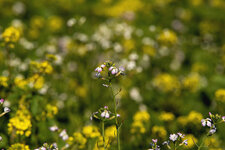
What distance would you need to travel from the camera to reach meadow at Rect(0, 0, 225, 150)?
8.61 ft

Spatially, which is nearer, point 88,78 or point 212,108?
point 212,108

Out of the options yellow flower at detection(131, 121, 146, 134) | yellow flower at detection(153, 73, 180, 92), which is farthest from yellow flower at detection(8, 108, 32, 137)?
yellow flower at detection(153, 73, 180, 92)

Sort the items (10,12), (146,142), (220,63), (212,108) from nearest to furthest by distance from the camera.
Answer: (146,142)
(212,108)
(220,63)
(10,12)

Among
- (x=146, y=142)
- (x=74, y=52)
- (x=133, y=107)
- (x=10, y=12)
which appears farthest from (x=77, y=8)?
(x=146, y=142)

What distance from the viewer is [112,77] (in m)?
1.95

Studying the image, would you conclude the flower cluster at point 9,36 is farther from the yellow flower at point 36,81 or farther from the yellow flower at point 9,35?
the yellow flower at point 36,81

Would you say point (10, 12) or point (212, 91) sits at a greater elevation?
point (10, 12)

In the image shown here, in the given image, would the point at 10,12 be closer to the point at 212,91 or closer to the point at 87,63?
the point at 87,63

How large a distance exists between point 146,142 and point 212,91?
174cm

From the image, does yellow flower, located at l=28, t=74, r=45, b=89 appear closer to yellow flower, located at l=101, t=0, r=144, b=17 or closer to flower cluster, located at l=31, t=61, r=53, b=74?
flower cluster, located at l=31, t=61, r=53, b=74

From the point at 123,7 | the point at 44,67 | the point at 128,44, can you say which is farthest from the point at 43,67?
the point at 123,7

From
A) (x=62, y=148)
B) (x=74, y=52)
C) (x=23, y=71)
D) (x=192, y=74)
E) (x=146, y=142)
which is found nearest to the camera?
(x=62, y=148)

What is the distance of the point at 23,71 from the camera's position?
433 centimetres

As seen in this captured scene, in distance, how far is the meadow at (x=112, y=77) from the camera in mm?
2623
